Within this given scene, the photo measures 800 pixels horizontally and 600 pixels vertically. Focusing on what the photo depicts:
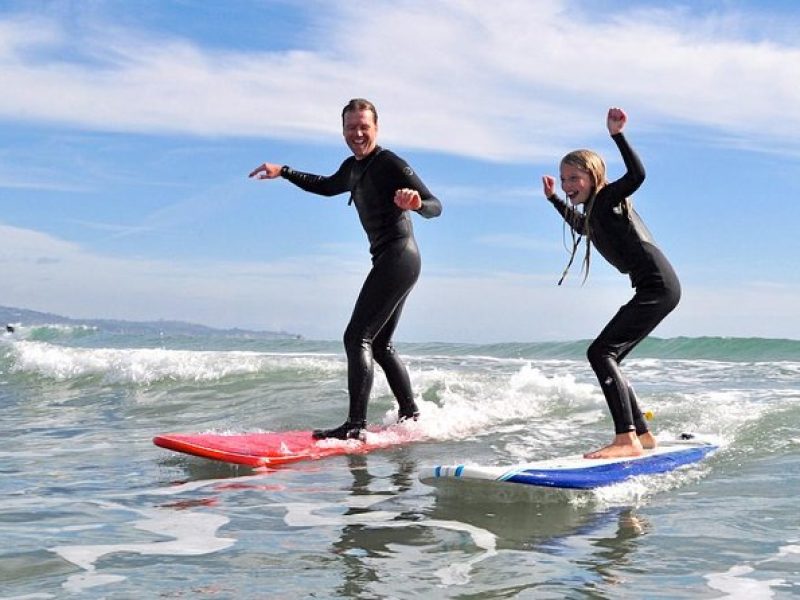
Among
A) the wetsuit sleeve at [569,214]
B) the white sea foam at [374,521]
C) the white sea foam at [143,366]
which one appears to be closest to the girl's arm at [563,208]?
the wetsuit sleeve at [569,214]

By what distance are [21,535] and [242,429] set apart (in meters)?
4.52

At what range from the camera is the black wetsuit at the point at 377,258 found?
6.78 meters

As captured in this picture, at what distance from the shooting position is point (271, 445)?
21.4ft

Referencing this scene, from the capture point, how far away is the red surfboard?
6.12m

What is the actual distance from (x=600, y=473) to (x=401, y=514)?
114 centimetres

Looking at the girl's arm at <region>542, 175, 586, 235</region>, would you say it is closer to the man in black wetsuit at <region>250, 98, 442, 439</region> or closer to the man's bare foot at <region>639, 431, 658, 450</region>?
the man in black wetsuit at <region>250, 98, 442, 439</region>

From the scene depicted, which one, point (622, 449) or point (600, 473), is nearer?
point (600, 473)

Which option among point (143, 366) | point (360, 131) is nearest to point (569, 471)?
point (360, 131)

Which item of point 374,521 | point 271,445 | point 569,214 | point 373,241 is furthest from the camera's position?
point 373,241

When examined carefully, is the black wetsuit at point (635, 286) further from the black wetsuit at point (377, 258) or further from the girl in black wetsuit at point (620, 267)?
the black wetsuit at point (377, 258)

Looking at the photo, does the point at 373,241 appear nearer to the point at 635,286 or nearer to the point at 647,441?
the point at 635,286

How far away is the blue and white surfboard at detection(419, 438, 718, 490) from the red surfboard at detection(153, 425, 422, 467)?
150 centimetres

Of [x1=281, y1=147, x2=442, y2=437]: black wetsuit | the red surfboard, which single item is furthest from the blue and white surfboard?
[x1=281, y1=147, x2=442, y2=437]: black wetsuit

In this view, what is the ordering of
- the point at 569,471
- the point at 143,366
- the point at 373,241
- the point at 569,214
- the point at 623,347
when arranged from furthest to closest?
1. the point at 143,366
2. the point at 373,241
3. the point at 569,214
4. the point at 623,347
5. the point at 569,471
